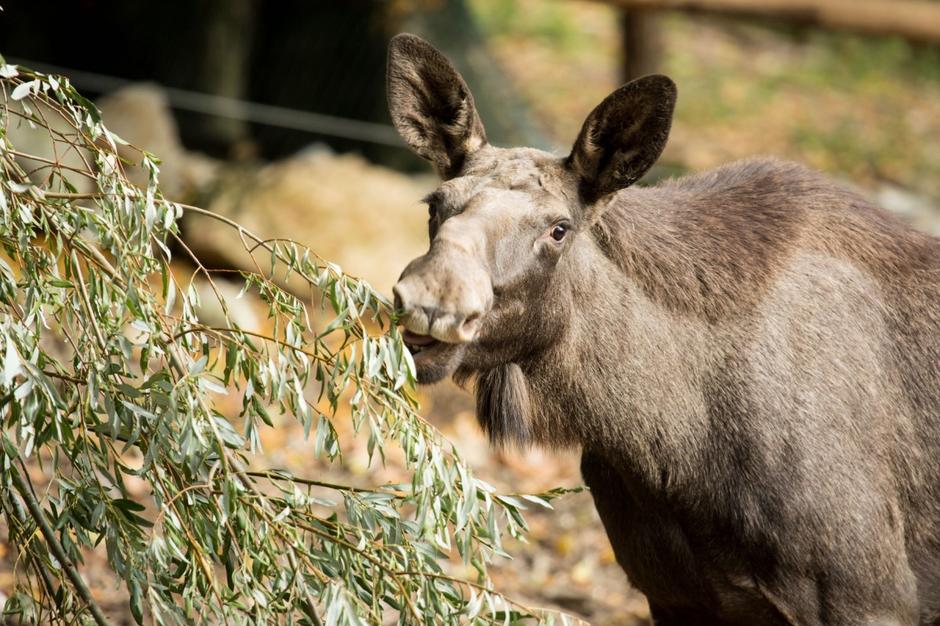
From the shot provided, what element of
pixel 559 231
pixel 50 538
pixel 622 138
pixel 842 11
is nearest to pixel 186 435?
pixel 50 538

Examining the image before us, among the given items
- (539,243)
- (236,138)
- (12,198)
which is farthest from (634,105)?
(236,138)

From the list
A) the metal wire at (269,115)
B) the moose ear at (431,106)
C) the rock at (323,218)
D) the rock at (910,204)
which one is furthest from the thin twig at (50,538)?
the rock at (910,204)

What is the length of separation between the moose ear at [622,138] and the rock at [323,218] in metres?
5.05

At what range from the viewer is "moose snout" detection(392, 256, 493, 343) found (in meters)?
3.37

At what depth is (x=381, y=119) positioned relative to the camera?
35.1 feet

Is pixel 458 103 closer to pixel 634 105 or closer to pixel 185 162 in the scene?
pixel 634 105

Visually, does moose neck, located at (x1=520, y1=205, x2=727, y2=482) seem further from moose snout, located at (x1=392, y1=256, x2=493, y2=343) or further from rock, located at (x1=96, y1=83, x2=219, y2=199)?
rock, located at (x1=96, y1=83, x2=219, y2=199)

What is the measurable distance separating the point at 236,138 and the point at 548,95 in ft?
13.7

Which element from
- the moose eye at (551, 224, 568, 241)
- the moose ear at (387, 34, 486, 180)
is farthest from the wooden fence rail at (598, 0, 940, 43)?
the moose eye at (551, 224, 568, 241)

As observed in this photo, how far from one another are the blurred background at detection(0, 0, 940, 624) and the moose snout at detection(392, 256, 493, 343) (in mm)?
3260

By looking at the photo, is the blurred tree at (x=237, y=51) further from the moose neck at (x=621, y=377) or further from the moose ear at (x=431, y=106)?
the moose neck at (x=621, y=377)

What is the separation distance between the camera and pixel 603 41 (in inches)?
622

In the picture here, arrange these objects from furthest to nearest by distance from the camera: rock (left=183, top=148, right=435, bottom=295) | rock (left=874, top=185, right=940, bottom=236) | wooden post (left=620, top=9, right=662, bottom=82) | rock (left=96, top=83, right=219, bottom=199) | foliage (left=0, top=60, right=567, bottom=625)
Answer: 1. rock (left=874, top=185, right=940, bottom=236)
2. wooden post (left=620, top=9, right=662, bottom=82)
3. rock (left=96, top=83, right=219, bottom=199)
4. rock (left=183, top=148, right=435, bottom=295)
5. foliage (left=0, top=60, right=567, bottom=625)

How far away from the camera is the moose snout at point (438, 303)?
3367mm
